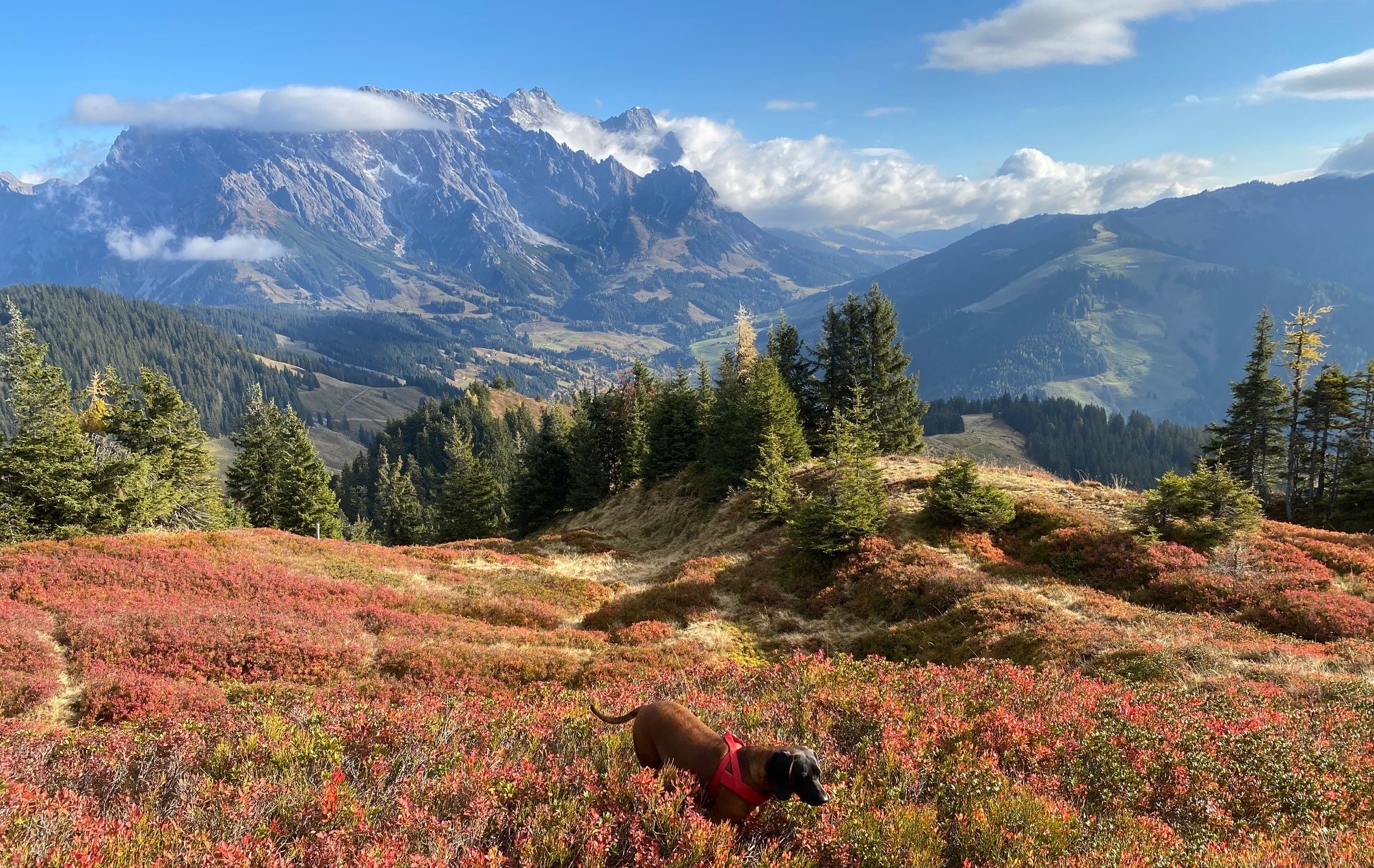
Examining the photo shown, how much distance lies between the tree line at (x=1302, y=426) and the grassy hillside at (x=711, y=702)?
82.7ft

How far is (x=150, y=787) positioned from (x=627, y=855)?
5109mm

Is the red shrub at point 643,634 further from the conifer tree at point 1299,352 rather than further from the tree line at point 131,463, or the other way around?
the conifer tree at point 1299,352

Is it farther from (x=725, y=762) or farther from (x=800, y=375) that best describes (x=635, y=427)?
(x=725, y=762)

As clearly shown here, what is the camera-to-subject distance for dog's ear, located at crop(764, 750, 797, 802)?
5414 millimetres

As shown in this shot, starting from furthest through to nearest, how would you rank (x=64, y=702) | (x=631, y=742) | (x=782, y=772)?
1. (x=64, y=702)
2. (x=631, y=742)
3. (x=782, y=772)

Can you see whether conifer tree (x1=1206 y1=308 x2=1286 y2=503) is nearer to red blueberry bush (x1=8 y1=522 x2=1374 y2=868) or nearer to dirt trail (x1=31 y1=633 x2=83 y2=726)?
red blueberry bush (x1=8 y1=522 x2=1374 y2=868)

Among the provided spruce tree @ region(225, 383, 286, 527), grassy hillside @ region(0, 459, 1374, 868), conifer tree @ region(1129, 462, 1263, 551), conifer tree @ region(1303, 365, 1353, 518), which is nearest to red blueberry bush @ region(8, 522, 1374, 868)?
grassy hillside @ region(0, 459, 1374, 868)

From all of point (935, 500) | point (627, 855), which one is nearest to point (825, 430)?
point (935, 500)

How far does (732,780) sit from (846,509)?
19099mm

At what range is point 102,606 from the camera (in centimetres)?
1636

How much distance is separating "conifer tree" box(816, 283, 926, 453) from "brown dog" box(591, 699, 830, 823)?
4192cm

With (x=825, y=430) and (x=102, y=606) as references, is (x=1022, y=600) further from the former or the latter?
(x=825, y=430)

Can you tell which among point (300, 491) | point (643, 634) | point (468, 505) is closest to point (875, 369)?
point (643, 634)

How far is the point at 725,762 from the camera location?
231 inches
